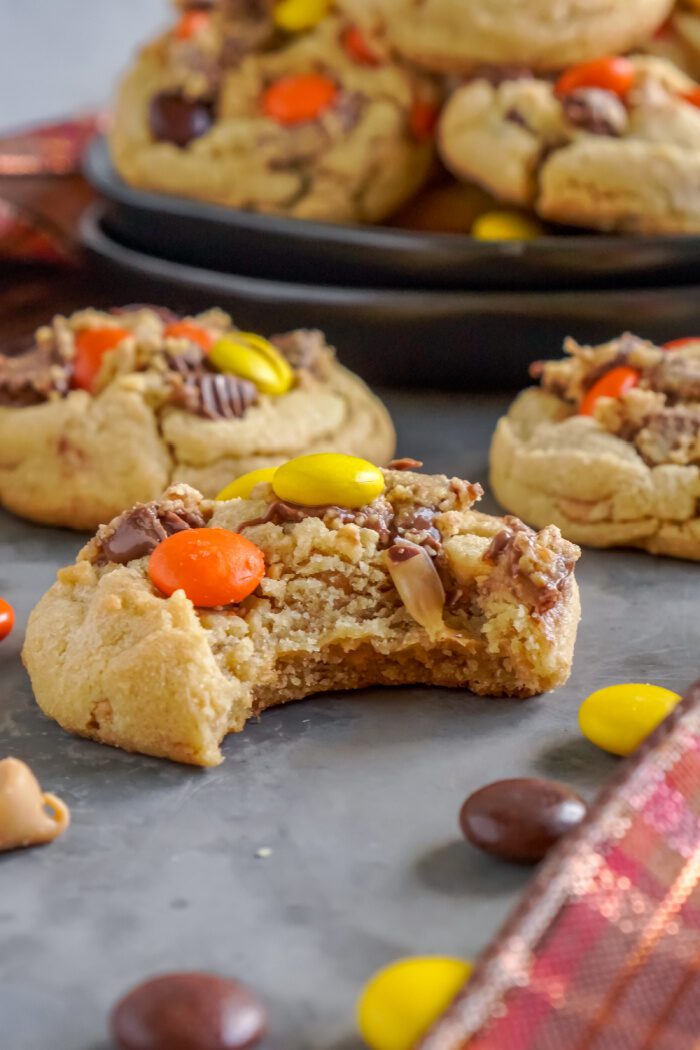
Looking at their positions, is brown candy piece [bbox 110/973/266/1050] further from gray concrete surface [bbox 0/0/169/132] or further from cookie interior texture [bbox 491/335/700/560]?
gray concrete surface [bbox 0/0/169/132]

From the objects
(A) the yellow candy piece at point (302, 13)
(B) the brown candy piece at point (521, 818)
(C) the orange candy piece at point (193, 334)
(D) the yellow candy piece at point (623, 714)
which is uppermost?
(A) the yellow candy piece at point (302, 13)

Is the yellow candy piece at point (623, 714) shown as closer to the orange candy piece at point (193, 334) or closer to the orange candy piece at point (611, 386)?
the orange candy piece at point (611, 386)

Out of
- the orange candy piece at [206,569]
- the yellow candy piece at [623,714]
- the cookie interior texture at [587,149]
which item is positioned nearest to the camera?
the yellow candy piece at [623,714]

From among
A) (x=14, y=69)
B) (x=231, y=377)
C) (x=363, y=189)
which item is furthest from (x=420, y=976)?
(x=14, y=69)

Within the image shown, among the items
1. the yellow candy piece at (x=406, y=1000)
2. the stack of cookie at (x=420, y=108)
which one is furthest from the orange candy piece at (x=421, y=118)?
the yellow candy piece at (x=406, y=1000)

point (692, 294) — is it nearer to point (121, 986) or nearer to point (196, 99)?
point (196, 99)

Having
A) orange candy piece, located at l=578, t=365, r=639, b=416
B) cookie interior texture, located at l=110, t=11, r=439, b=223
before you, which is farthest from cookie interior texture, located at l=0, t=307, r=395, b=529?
cookie interior texture, located at l=110, t=11, r=439, b=223
